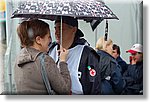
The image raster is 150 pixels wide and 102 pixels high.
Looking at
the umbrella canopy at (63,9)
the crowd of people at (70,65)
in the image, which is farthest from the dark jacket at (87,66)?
the umbrella canopy at (63,9)

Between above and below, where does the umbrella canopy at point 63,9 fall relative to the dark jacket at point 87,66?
above

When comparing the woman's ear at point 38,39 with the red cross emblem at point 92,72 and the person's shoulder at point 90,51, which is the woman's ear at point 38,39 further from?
the red cross emblem at point 92,72

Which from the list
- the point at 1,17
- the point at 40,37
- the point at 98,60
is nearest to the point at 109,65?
the point at 98,60

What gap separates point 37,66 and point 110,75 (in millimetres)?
742

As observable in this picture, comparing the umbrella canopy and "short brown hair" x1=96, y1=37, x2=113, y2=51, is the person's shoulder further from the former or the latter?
the umbrella canopy

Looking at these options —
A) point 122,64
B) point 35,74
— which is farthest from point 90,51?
point 35,74

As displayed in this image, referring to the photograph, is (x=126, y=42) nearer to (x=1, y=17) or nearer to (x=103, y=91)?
(x=103, y=91)

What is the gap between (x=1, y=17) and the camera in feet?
14.8

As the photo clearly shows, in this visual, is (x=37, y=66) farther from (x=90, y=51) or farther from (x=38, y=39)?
(x=90, y=51)

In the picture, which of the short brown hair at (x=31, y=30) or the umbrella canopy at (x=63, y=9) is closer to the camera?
the umbrella canopy at (x=63, y=9)

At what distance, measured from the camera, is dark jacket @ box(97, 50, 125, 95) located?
4.54 meters

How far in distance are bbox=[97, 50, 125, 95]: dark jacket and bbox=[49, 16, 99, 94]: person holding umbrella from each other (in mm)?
73

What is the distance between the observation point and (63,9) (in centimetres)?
439

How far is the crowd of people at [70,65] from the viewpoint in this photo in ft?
14.6
